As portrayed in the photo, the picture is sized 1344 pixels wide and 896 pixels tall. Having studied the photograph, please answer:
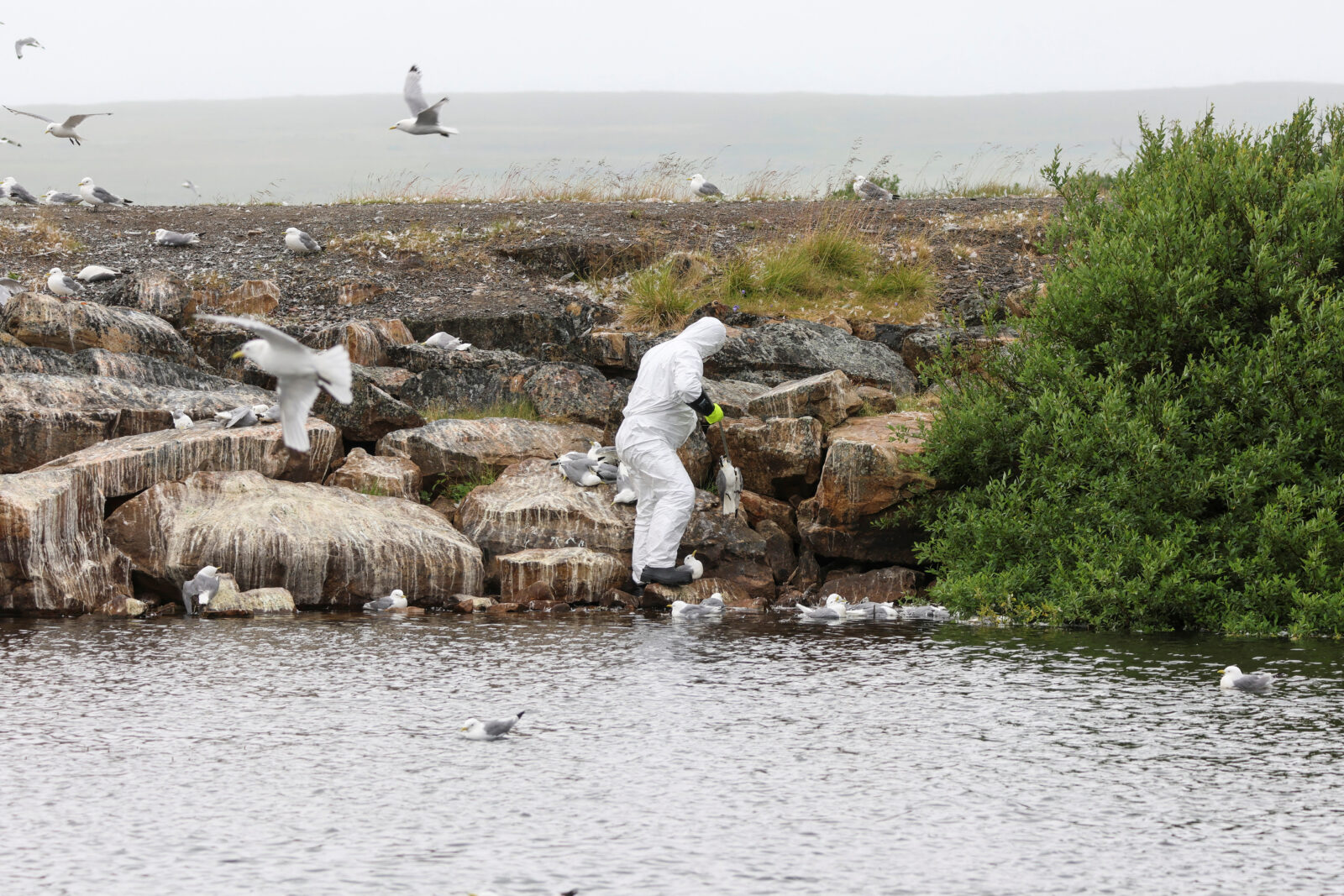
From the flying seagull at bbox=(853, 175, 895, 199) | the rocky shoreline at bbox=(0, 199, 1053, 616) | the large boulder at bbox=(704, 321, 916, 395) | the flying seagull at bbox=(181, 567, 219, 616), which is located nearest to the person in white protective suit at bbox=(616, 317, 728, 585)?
the rocky shoreline at bbox=(0, 199, 1053, 616)

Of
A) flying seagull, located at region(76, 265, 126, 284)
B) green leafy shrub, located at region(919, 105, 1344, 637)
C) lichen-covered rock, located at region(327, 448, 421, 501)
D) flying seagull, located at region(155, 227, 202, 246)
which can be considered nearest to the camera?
green leafy shrub, located at region(919, 105, 1344, 637)

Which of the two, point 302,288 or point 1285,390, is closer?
point 1285,390

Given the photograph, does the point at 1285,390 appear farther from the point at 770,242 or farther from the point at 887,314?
the point at 770,242

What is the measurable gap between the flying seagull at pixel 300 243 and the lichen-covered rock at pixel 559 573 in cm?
924

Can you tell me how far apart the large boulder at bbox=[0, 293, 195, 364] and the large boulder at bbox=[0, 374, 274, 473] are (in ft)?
5.10

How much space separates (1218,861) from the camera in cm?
457

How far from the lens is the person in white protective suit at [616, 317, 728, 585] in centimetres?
1170

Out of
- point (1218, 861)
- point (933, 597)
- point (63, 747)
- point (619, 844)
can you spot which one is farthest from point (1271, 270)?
point (63, 747)

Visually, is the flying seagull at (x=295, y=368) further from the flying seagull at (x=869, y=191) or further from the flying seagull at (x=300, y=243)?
the flying seagull at (x=869, y=191)

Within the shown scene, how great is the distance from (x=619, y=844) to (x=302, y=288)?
14854 millimetres

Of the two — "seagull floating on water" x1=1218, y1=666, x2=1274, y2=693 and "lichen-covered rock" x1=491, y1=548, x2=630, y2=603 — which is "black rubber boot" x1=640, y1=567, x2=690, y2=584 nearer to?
"lichen-covered rock" x1=491, y1=548, x2=630, y2=603

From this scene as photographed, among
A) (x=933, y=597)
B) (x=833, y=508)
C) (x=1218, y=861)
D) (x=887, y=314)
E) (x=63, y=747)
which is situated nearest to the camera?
(x=1218, y=861)

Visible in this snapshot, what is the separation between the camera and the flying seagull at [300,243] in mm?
19031

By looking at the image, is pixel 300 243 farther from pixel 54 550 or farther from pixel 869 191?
pixel 869 191
